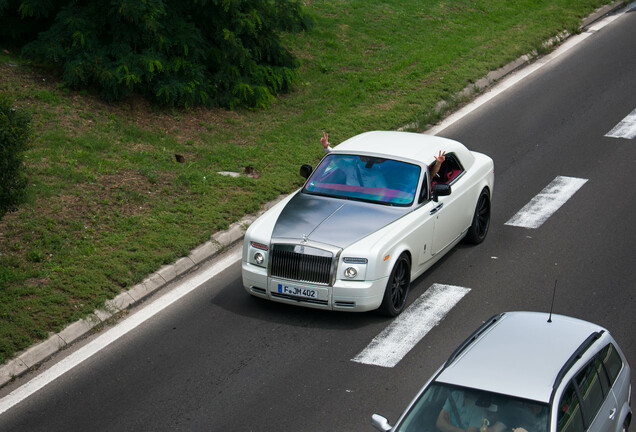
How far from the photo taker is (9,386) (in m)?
9.21

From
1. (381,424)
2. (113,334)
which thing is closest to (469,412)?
(381,424)

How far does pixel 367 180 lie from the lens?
11406 mm

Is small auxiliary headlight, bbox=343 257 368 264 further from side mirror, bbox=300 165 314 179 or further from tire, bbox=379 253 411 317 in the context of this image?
side mirror, bbox=300 165 314 179

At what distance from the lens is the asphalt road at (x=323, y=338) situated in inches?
336

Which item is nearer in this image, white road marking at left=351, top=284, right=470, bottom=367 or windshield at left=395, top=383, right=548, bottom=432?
windshield at left=395, top=383, right=548, bottom=432

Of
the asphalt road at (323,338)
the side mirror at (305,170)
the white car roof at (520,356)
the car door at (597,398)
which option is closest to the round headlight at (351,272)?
the asphalt road at (323,338)

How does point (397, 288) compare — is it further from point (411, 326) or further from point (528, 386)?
point (528, 386)

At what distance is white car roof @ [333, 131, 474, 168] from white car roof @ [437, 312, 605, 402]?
14.9ft

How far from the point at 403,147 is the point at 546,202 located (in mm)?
3402

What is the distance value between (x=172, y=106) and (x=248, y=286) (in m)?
7.36

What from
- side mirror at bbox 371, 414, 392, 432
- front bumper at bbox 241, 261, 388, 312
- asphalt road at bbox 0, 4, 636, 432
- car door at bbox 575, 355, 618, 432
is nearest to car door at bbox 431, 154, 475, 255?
asphalt road at bbox 0, 4, 636, 432

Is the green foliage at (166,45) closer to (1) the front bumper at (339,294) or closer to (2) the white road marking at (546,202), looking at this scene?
(2) the white road marking at (546,202)

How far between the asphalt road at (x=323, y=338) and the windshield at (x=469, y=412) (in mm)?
1784

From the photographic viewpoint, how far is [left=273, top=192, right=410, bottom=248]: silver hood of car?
10320mm
